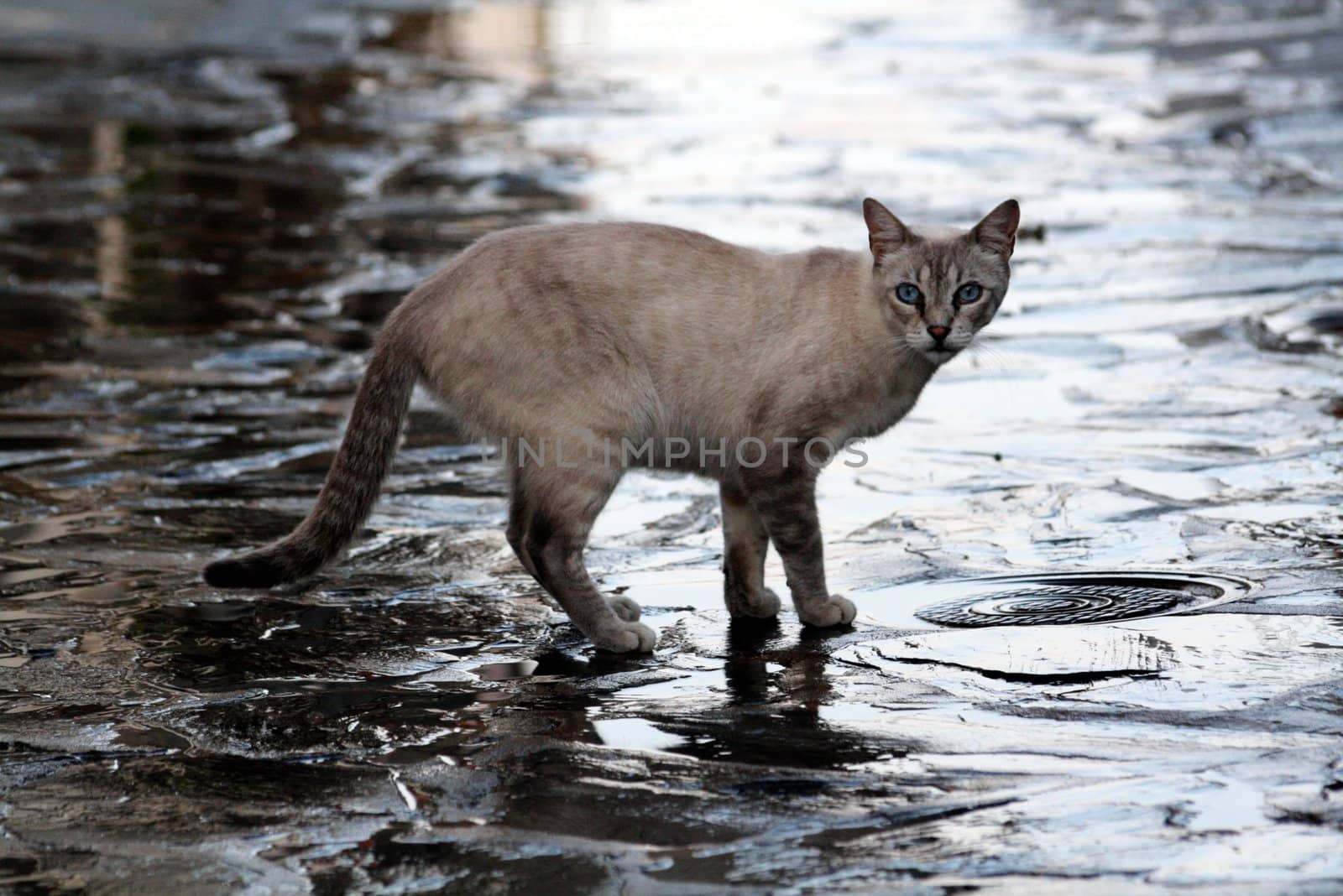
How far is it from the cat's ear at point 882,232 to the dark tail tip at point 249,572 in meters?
2.11

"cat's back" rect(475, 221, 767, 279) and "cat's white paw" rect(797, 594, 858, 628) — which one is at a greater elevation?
"cat's back" rect(475, 221, 767, 279)

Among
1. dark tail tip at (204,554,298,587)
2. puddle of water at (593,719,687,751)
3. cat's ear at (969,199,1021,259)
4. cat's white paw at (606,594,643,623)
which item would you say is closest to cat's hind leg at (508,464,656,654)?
cat's white paw at (606,594,643,623)

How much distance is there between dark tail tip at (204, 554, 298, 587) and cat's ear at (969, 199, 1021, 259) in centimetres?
240

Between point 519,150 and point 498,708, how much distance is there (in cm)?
1110

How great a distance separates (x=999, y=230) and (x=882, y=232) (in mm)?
372

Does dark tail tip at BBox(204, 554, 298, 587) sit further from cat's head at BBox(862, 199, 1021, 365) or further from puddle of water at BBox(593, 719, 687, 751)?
cat's head at BBox(862, 199, 1021, 365)

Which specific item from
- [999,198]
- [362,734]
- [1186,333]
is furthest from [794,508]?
[999,198]

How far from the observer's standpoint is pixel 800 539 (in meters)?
5.43

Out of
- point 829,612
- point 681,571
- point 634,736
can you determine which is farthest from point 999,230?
point 634,736

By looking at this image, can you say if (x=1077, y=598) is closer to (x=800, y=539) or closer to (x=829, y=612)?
(x=829, y=612)

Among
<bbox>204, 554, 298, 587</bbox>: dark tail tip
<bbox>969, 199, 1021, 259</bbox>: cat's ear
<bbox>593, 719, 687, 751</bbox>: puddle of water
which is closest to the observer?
<bbox>593, 719, 687, 751</bbox>: puddle of water

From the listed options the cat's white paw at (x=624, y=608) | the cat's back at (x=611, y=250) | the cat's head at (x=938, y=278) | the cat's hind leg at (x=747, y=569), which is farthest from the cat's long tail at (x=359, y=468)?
the cat's head at (x=938, y=278)

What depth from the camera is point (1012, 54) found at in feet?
69.4

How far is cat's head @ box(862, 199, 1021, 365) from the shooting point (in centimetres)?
534
